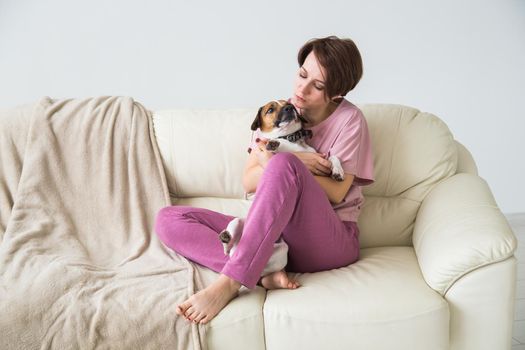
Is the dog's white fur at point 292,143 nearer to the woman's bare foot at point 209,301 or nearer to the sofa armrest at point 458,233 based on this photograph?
the sofa armrest at point 458,233

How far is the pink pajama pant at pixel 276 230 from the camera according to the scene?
4.35 feet

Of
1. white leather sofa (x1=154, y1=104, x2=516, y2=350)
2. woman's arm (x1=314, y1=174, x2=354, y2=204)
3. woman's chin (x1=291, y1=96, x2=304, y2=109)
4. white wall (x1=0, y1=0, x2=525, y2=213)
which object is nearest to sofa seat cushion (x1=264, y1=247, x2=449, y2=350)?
white leather sofa (x1=154, y1=104, x2=516, y2=350)

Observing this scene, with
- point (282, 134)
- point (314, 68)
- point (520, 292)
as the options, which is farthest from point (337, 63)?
point (520, 292)

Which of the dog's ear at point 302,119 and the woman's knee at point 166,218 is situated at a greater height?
the dog's ear at point 302,119

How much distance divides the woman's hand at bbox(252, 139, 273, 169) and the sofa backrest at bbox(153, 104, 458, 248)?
0.34m

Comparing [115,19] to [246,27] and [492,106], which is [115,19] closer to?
[246,27]

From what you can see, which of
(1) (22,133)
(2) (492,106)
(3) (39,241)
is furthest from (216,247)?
(2) (492,106)

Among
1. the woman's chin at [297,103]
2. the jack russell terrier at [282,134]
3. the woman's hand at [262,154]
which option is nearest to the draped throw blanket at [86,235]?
the jack russell terrier at [282,134]

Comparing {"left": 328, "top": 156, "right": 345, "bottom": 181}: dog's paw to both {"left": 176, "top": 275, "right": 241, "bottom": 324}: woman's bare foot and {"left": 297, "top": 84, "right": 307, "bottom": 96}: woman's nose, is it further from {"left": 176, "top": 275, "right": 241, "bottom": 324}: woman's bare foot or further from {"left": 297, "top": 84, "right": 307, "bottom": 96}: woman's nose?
{"left": 176, "top": 275, "right": 241, "bottom": 324}: woman's bare foot

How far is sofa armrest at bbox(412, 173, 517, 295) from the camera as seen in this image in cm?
128

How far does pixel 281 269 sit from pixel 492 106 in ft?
6.67

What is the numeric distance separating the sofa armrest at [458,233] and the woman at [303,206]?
25 cm

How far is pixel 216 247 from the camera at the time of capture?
1.51 m

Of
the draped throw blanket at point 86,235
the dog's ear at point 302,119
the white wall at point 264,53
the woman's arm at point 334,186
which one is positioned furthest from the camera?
the white wall at point 264,53
